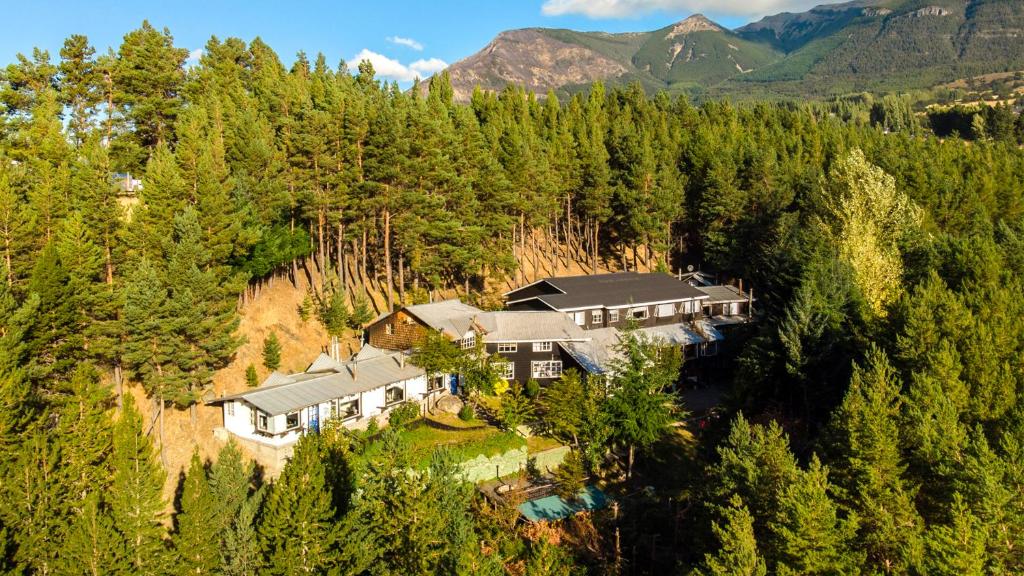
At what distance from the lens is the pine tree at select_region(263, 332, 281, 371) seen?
4112 cm

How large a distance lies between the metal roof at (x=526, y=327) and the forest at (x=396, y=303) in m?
6.68

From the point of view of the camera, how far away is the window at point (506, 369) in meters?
44.9

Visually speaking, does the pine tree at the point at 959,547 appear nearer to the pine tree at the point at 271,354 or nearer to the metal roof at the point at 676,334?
the metal roof at the point at 676,334

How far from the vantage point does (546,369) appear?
156 feet

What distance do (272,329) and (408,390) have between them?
1097 centimetres

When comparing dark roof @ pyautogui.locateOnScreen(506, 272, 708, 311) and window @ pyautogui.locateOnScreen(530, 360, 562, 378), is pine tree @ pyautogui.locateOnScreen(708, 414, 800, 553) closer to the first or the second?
window @ pyautogui.locateOnScreen(530, 360, 562, 378)

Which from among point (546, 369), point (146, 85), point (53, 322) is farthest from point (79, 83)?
point (546, 369)

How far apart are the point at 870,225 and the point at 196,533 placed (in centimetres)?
4958

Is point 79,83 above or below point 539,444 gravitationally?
above

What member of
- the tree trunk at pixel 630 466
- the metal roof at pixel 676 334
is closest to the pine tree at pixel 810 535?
the tree trunk at pixel 630 466

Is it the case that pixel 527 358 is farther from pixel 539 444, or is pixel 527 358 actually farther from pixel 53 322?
pixel 53 322

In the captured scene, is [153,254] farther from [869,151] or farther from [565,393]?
[869,151]

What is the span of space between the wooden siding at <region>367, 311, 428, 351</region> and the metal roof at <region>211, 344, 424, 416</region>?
1.82 m

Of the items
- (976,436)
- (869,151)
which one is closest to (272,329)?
(976,436)
